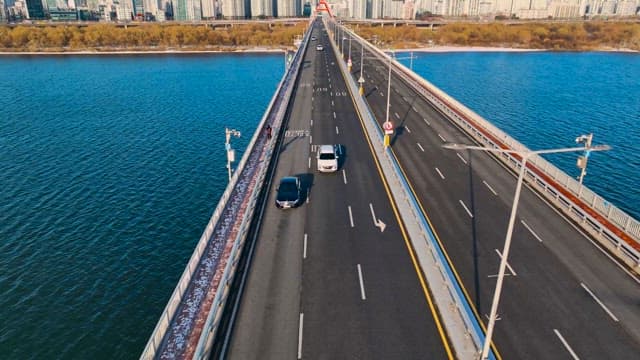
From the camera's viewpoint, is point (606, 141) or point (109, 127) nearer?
point (606, 141)

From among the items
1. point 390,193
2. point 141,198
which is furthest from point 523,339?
point 141,198

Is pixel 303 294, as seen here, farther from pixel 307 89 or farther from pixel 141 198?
pixel 307 89

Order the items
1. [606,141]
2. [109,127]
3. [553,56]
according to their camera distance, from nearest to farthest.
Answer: [606,141] < [109,127] < [553,56]

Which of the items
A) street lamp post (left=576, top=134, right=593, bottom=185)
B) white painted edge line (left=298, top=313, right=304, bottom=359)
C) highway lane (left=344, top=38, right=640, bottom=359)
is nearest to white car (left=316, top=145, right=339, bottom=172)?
highway lane (left=344, top=38, right=640, bottom=359)

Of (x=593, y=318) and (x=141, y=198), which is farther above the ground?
(x=593, y=318)

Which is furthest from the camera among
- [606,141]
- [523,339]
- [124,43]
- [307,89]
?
[124,43]

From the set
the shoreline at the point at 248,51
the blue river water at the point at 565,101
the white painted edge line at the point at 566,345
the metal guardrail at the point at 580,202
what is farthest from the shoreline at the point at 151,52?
the white painted edge line at the point at 566,345
